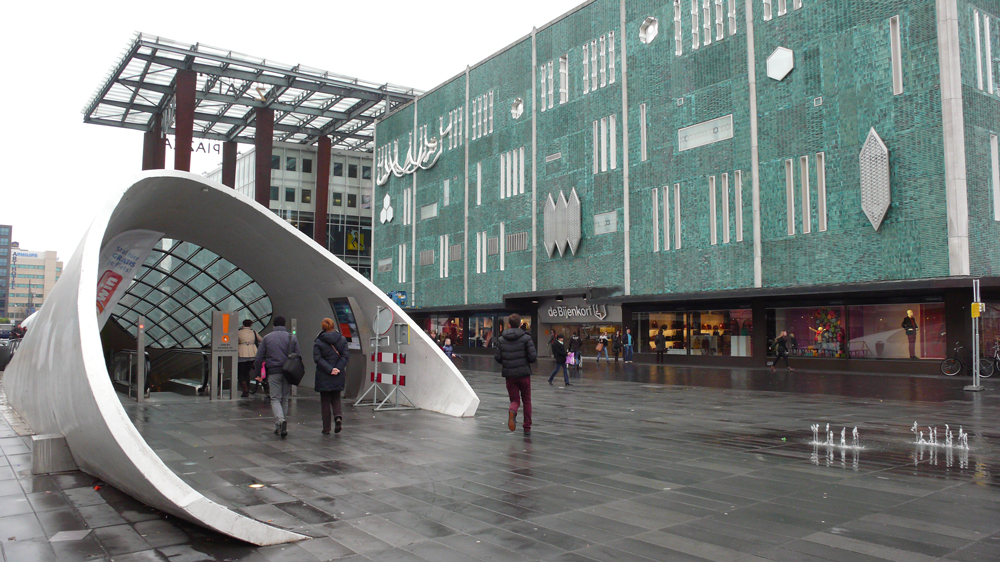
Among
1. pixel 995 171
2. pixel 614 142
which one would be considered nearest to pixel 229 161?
pixel 614 142

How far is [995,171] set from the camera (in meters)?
23.1

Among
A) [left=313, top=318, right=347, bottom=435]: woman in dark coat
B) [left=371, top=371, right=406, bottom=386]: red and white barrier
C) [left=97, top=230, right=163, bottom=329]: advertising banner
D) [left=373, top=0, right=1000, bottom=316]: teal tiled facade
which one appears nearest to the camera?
[left=313, top=318, right=347, bottom=435]: woman in dark coat

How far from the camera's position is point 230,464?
7.62 m

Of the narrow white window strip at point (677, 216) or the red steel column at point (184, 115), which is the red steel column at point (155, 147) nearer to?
the red steel column at point (184, 115)

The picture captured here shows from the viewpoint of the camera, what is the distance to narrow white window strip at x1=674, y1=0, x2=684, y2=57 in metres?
30.2

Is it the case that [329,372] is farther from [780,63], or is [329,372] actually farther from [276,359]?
[780,63]

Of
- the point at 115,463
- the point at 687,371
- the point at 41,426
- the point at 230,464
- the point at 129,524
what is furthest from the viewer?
the point at 687,371

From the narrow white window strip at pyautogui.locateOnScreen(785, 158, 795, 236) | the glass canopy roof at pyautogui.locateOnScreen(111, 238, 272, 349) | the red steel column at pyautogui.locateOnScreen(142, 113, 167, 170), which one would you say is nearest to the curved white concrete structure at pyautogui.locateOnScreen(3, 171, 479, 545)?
the glass canopy roof at pyautogui.locateOnScreen(111, 238, 272, 349)

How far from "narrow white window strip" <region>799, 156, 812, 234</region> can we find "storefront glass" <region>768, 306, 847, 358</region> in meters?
3.60

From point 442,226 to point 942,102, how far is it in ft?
96.1

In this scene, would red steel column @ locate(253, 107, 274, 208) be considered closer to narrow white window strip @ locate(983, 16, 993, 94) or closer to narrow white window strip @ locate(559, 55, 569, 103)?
narrow white window strip @ locate(559, 55, 569, 103)

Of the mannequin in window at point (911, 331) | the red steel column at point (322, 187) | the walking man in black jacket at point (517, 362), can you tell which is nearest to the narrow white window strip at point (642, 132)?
the mannequin in window at point (911, 331)

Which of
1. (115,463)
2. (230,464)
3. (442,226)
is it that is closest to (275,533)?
(115,463)

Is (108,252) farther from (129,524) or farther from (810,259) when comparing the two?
(810,259)
